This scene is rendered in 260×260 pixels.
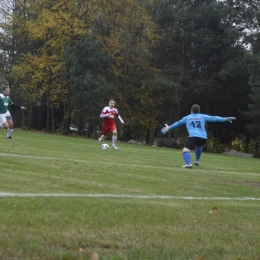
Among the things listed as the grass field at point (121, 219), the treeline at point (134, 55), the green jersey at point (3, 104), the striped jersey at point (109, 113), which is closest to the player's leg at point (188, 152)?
the grass field at point (121, 219)

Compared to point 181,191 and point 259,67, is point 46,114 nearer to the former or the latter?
point 259,67

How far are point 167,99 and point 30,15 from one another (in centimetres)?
1478

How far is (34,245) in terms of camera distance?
4410mm

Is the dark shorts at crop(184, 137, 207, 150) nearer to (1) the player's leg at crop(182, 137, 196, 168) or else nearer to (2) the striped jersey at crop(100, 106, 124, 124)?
(1) the player's leg at crop(182, 137, 196, 168)

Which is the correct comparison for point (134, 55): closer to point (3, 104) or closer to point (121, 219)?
point (3, 104)

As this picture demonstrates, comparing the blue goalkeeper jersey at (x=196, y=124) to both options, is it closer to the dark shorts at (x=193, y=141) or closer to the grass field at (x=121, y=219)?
the dark shorts at (x=193, y=141)

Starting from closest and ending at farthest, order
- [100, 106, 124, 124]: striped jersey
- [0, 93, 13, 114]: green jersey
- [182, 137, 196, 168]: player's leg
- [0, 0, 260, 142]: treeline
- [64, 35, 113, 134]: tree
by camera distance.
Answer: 1. [182, 137, 196, 168]: player's leg
2. [100, 106, 124, 124]: striped jersey
3. [0, 93, 13, 114]: green jersey
4. [64, 35, 113, 134]: tree
5. [0, 0, 260, 142]: treeline

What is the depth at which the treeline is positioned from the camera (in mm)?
44562

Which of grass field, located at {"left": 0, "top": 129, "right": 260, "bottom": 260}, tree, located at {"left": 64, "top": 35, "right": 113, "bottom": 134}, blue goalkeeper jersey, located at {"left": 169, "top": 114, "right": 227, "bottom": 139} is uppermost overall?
tree, located at {"left": 64, "top": 35, "right": 113, "bottom": 134}

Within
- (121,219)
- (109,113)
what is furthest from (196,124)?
(121,219)

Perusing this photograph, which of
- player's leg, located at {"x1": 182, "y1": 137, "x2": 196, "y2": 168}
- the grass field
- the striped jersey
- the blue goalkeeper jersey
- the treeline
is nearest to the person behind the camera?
the grass field

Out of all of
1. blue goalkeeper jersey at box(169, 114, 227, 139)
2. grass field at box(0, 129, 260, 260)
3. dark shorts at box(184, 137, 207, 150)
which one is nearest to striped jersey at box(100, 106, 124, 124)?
blue goalkeeper jersey at box(169, 114, 227, 139)

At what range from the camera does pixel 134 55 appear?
152 ft

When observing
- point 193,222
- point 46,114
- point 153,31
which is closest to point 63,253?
point 193,222
